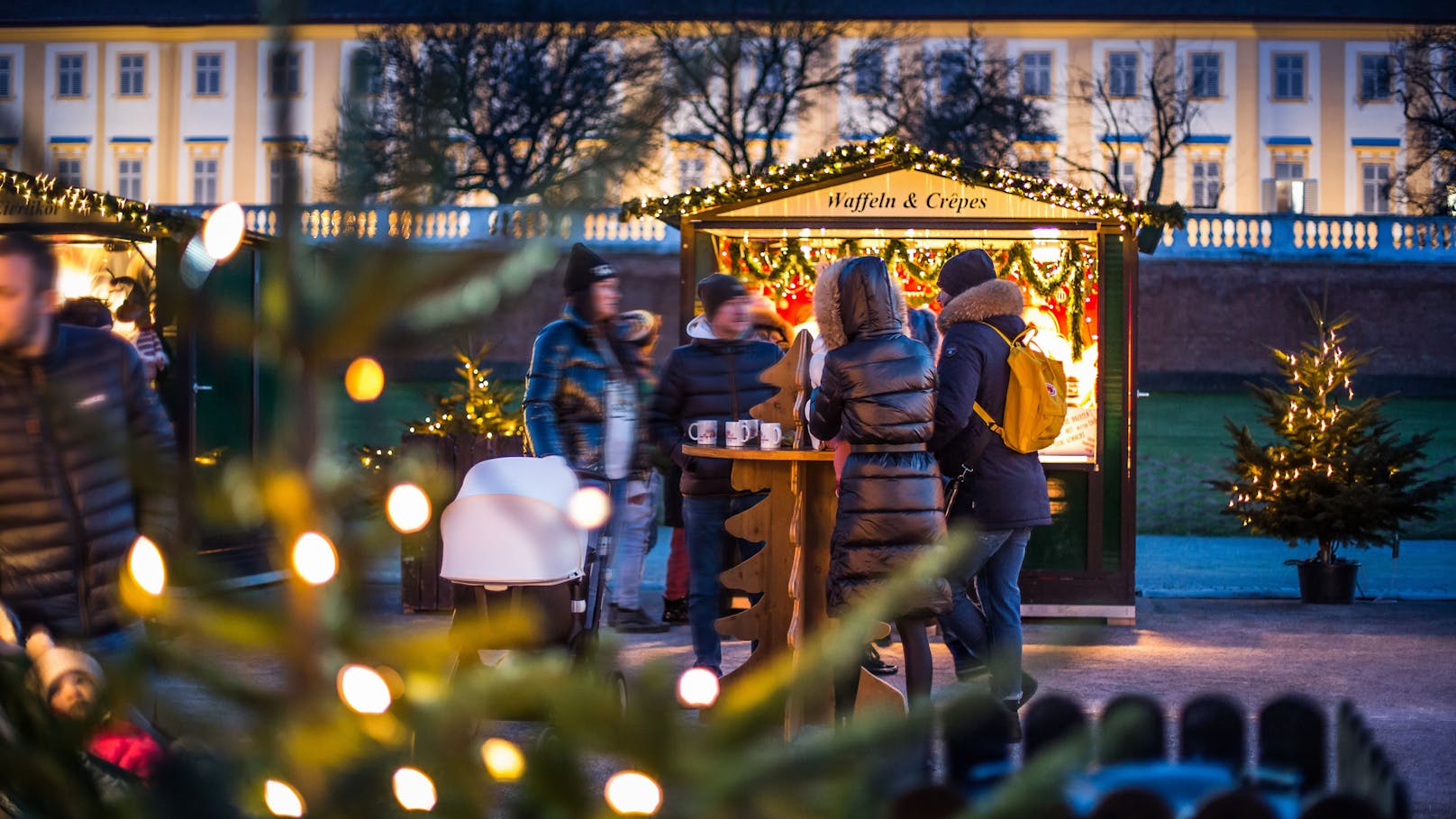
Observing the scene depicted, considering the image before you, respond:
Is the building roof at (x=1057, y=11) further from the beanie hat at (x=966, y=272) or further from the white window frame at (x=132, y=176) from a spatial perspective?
the beanie hat at (x=966, y=272)

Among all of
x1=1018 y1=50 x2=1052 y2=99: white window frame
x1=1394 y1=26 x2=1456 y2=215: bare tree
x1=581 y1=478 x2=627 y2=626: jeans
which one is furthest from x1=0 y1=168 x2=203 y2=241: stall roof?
x1=1018 y1=50 x2=1052 y2=99: white window frame

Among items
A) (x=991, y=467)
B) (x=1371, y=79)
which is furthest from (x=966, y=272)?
(x=1371, y=79)

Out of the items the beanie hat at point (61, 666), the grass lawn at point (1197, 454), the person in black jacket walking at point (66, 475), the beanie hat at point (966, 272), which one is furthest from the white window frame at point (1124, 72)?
the beanie hat at point (61, 666)

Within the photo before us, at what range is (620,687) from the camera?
1.46 metres

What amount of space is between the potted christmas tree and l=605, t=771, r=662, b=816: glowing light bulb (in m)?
10.3

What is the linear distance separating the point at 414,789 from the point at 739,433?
18.2 feet

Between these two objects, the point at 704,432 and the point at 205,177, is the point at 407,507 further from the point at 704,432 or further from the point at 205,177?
the point at 205,177

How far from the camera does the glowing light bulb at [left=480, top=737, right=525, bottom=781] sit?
156cm

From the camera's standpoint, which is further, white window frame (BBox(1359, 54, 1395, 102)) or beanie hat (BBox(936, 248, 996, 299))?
white window frame (BBox(1359, 54, 1395, 102))

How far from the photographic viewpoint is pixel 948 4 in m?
50.7

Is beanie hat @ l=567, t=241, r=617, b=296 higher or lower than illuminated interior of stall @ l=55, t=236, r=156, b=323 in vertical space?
higher

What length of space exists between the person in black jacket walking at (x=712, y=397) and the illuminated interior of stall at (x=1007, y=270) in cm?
296

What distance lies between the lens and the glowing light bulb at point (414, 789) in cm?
156

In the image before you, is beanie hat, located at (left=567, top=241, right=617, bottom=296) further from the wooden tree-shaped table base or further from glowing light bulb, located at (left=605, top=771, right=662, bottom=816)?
glowing light bulb, located at (left=605, top=771, right=662, bottom=816)
